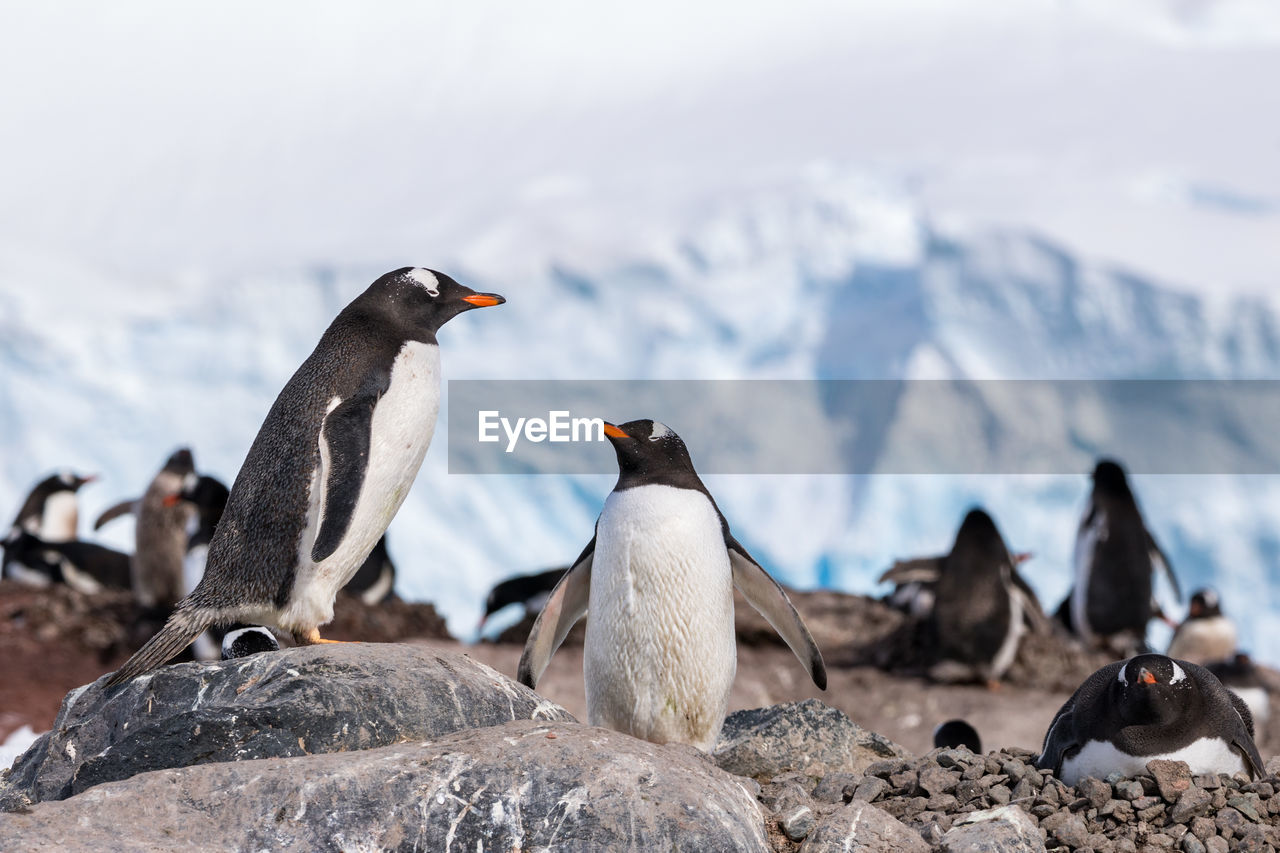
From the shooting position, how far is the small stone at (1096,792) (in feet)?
12.3

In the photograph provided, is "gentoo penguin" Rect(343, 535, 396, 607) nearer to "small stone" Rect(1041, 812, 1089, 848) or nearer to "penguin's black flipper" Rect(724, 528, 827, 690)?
"penguin's black flipper" Rect(724, 528, 827, 690)

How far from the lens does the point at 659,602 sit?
4316 mm

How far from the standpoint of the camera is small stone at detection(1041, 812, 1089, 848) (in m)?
3.55

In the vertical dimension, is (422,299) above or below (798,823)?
above

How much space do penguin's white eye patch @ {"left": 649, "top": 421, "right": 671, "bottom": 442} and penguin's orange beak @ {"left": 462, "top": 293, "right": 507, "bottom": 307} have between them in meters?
0.66

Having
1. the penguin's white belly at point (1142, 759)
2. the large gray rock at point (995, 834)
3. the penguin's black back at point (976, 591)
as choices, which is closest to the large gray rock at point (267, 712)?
the large gray rock at point (995, 834)

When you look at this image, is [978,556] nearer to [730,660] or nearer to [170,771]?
[730,660]

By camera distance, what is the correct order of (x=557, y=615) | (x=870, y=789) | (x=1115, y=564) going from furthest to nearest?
(x=1115, y=564), (x=557, y=615), (x=870, y=789)

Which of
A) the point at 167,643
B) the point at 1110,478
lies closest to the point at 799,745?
the point at 167,643

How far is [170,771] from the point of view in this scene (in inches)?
124

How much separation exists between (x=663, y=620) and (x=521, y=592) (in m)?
7.15

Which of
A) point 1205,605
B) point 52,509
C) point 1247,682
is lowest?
point 1205,605

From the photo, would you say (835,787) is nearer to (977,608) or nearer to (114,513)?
(977,608)

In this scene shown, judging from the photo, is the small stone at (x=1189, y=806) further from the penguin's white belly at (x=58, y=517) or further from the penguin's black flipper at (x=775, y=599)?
the penguin's white belly at (x=58, y=517)
